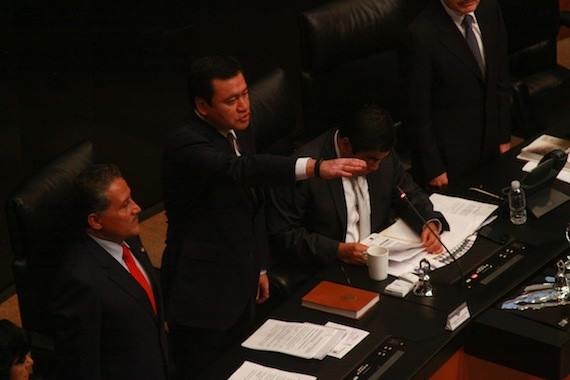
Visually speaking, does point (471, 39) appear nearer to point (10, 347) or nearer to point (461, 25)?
point (461, 25)

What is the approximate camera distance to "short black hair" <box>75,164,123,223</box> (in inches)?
136

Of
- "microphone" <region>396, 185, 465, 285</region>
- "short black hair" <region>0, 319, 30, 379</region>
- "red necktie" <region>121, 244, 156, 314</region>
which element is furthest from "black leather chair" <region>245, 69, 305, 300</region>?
"short black hair" <region>0, 319, 30, 379</region>

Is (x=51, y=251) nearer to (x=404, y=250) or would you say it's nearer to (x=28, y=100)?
(x=404, y=250)

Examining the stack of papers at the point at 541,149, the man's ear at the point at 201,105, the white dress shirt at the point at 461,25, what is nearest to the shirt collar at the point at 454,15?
the white dress shirt at the point at 461,25

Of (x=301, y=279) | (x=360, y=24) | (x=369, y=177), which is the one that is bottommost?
(x=301, y=279)

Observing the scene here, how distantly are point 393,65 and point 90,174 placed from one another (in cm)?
217

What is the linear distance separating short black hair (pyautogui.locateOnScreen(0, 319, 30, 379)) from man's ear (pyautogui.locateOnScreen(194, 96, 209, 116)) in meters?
0.93

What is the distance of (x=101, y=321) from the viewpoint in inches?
135

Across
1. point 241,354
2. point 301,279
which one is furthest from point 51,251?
point 301,279

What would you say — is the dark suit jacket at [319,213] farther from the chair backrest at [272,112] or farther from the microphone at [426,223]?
the chair backrest at [272,112]

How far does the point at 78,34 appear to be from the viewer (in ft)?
18.0

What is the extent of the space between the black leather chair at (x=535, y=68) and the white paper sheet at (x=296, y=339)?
2.66 m

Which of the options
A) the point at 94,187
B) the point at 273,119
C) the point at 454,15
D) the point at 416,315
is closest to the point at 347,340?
the point at 416,315

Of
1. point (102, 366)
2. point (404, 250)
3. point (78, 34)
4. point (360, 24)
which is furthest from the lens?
point (78, 34)
